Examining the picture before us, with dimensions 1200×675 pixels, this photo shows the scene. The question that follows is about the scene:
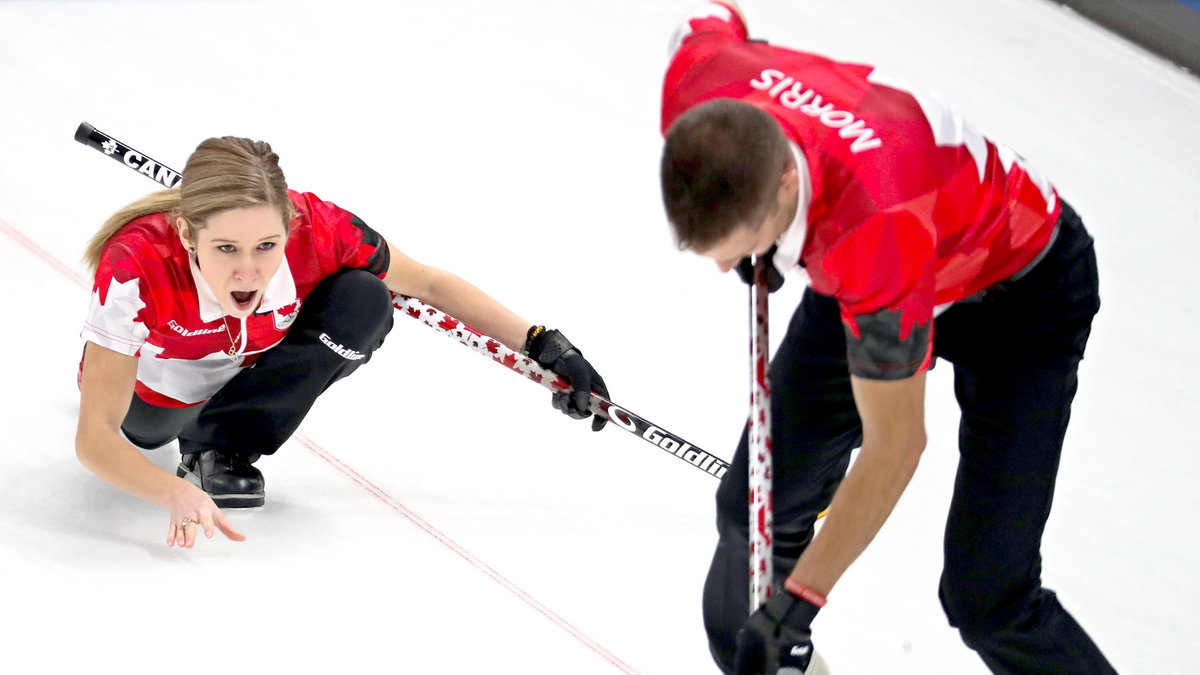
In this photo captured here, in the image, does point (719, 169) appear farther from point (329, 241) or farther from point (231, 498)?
point (231, 498)

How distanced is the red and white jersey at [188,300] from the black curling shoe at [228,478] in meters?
0.10

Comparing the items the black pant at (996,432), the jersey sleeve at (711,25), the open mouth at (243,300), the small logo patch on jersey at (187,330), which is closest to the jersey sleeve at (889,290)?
the black pant at (996,432)

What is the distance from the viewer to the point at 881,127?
4.55ft

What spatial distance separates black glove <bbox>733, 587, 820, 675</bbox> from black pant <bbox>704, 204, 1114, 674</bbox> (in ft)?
0.83

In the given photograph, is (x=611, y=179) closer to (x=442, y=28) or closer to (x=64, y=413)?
(x=442, y=28)

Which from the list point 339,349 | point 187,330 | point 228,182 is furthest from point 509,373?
point 228,182

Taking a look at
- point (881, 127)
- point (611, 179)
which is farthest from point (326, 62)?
point (881, 127)

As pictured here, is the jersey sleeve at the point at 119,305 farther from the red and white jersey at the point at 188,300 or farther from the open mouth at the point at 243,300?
the open mouth at the point at 243,300

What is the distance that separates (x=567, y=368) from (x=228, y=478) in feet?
1.88

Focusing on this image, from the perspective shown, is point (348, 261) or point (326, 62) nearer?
point (348, 261)

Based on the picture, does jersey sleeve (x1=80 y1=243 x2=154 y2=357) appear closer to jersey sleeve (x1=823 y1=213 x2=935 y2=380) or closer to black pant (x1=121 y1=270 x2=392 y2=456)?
black pant (x1=121 y1=270 x2=392 y2=456)

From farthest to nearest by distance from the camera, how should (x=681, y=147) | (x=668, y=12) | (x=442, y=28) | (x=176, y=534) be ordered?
(x=668, y=12) < (x=442, y=28) < (x=176, y=534) < (x=681, y=147)

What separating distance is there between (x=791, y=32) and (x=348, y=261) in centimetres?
251

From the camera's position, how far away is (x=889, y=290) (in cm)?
130
